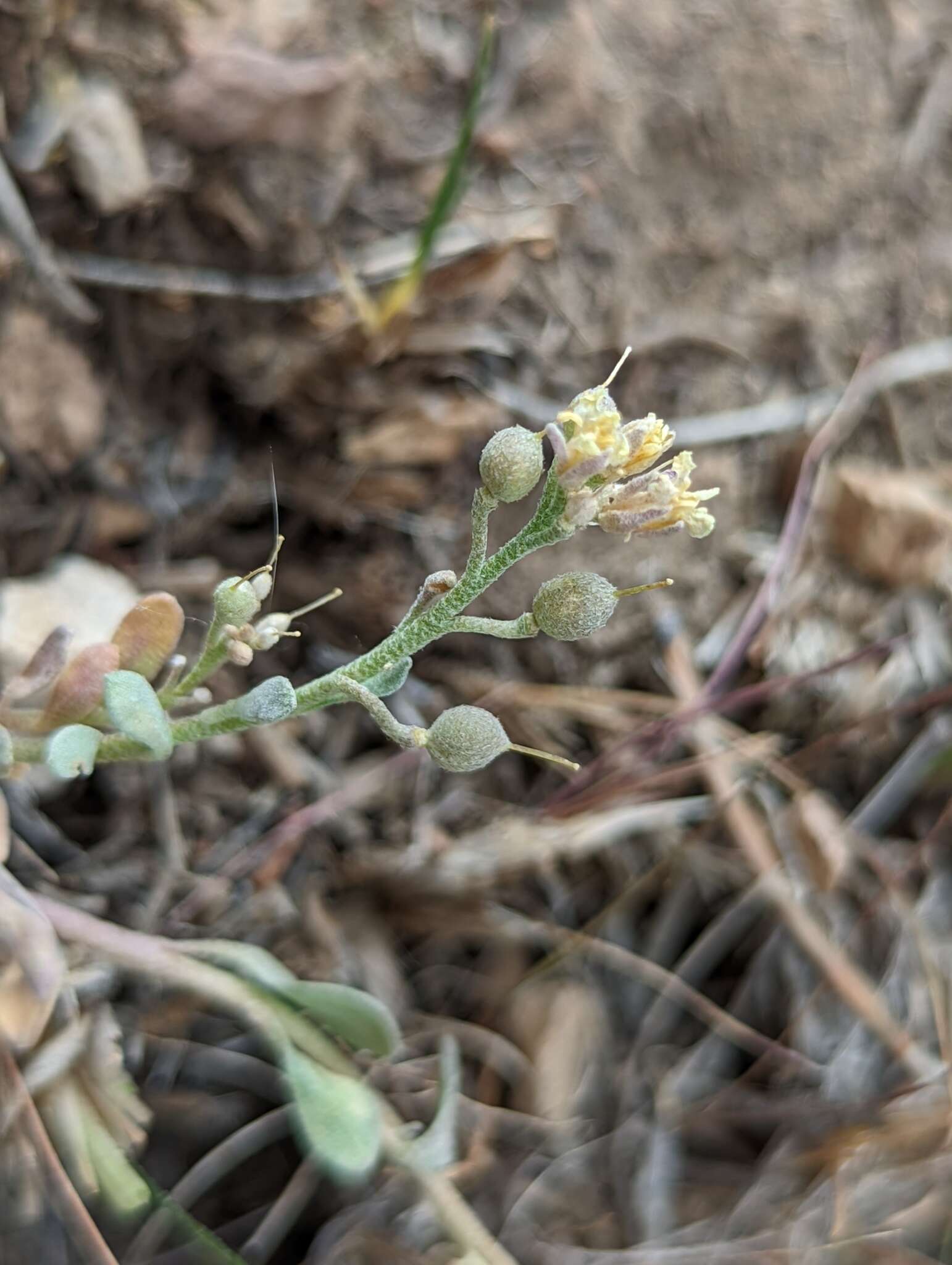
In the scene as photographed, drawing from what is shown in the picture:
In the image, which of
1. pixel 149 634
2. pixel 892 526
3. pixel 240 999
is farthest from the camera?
pixel 892 526

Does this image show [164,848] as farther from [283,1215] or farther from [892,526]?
[892,526]

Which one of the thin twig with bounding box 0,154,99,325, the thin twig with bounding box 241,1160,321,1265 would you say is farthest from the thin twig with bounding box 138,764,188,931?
the thin twig with bounding box 0,154,99,325

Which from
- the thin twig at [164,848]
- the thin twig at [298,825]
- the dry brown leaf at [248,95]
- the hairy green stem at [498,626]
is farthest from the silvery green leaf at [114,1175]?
the dry brown leaf at [248,95]

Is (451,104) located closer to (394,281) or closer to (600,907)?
(394,281)

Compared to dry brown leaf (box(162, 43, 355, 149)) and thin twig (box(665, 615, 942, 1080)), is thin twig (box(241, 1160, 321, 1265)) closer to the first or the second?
thin twig (box(665, 615, 942, 1080))

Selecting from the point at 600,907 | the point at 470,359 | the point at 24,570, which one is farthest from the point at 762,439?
the point at 24,570

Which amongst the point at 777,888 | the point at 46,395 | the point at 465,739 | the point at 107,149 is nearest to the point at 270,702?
the point at 465,739

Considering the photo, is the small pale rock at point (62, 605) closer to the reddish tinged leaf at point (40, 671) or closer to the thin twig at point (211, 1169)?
the reddish tinged leaf at point (40, 671)
